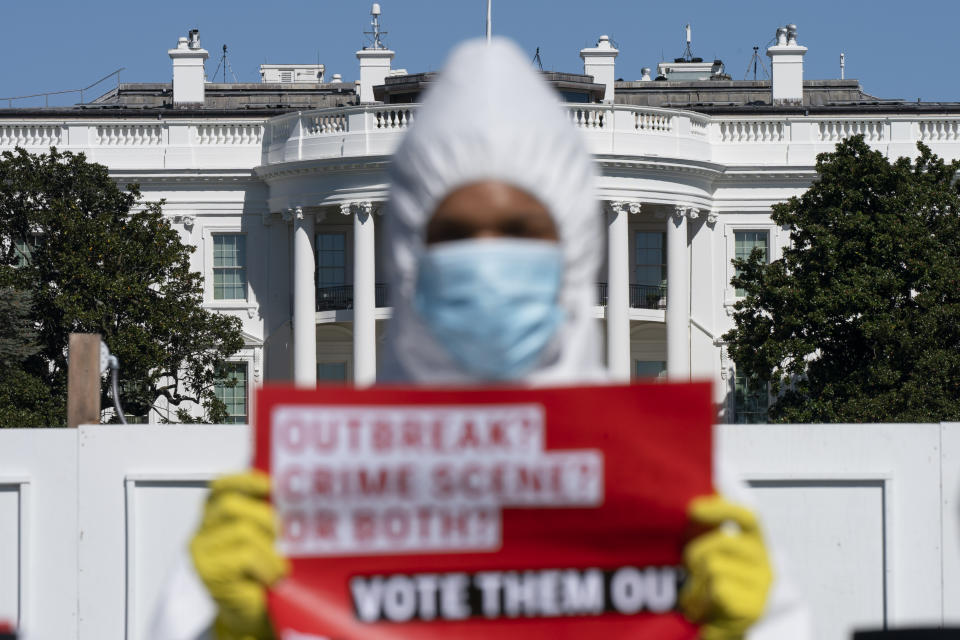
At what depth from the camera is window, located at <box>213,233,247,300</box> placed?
1884 inches

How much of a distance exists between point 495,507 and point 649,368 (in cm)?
4436

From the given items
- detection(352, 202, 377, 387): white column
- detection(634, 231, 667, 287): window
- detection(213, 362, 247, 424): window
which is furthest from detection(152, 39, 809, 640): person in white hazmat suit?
detection(634, 231, 667, 287): window

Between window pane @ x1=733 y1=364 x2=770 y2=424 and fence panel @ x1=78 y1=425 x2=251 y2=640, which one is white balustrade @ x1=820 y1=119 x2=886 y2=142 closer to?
window pane @ x1=733 y1=364 x2=770 y2=424

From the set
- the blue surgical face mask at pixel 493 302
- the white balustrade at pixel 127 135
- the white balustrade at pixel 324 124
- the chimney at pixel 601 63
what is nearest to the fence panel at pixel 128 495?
the blue surgical face mask at pixel 493 302

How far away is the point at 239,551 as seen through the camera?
306cm

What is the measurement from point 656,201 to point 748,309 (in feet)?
35.3

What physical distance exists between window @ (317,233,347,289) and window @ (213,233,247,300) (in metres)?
2.20

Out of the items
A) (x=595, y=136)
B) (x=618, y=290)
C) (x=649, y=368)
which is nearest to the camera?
(x=595, y=136)

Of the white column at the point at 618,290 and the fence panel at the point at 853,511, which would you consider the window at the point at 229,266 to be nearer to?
the white column at the point at 618,290

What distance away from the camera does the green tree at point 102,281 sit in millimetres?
35375

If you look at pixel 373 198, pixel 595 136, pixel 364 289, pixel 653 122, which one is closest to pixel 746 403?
pixel 653 122

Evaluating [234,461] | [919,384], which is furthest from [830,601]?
[919,384]

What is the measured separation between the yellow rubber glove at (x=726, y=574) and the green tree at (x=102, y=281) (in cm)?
3192

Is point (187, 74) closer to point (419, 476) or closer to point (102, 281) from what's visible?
point (102, 281)
